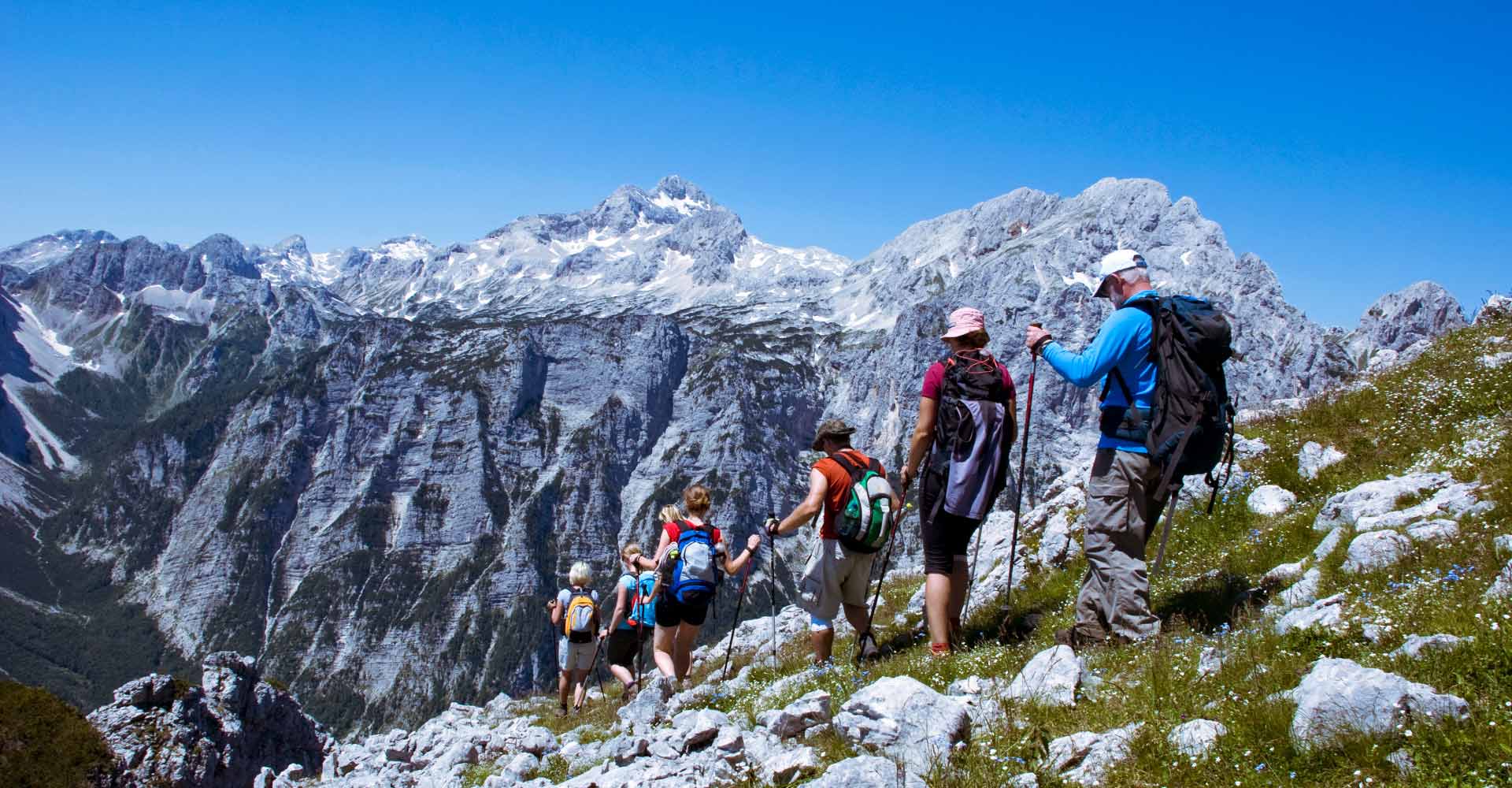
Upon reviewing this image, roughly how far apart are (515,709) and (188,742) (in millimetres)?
13692

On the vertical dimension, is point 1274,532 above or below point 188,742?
above

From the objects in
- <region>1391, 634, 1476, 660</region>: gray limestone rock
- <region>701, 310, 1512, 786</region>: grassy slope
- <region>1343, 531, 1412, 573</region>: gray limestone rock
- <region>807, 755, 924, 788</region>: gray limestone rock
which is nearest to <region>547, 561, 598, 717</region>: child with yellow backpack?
<region>701, 310, 1512, 786</region>: grassy slope

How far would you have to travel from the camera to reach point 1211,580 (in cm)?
954

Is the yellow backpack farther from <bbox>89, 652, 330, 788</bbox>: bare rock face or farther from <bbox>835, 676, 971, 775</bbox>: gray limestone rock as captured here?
<bbox>835, 676, 971, 775</bbox>: gray limestone rock

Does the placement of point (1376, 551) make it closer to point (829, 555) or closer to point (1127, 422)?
point (1127, 422)

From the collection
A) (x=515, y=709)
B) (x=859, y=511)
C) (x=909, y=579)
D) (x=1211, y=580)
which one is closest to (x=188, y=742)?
(x=515, y=709)

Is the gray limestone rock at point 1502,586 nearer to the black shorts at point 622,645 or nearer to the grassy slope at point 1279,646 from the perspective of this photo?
the grassy slope at point 1279,646

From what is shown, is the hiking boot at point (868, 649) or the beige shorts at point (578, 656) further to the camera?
the beige shorts at point (578, 656)

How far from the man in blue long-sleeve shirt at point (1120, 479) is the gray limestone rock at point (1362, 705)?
3.01m

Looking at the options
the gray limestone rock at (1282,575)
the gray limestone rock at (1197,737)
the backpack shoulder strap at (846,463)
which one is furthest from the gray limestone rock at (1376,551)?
the backpack shoulder strap at (846,463)

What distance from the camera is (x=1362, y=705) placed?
458 centimetres

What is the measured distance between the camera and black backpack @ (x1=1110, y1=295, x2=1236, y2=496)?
7.71 m

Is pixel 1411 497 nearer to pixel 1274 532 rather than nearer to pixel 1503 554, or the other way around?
pixel 1274 532

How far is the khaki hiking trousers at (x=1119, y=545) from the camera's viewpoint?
7.82 m
